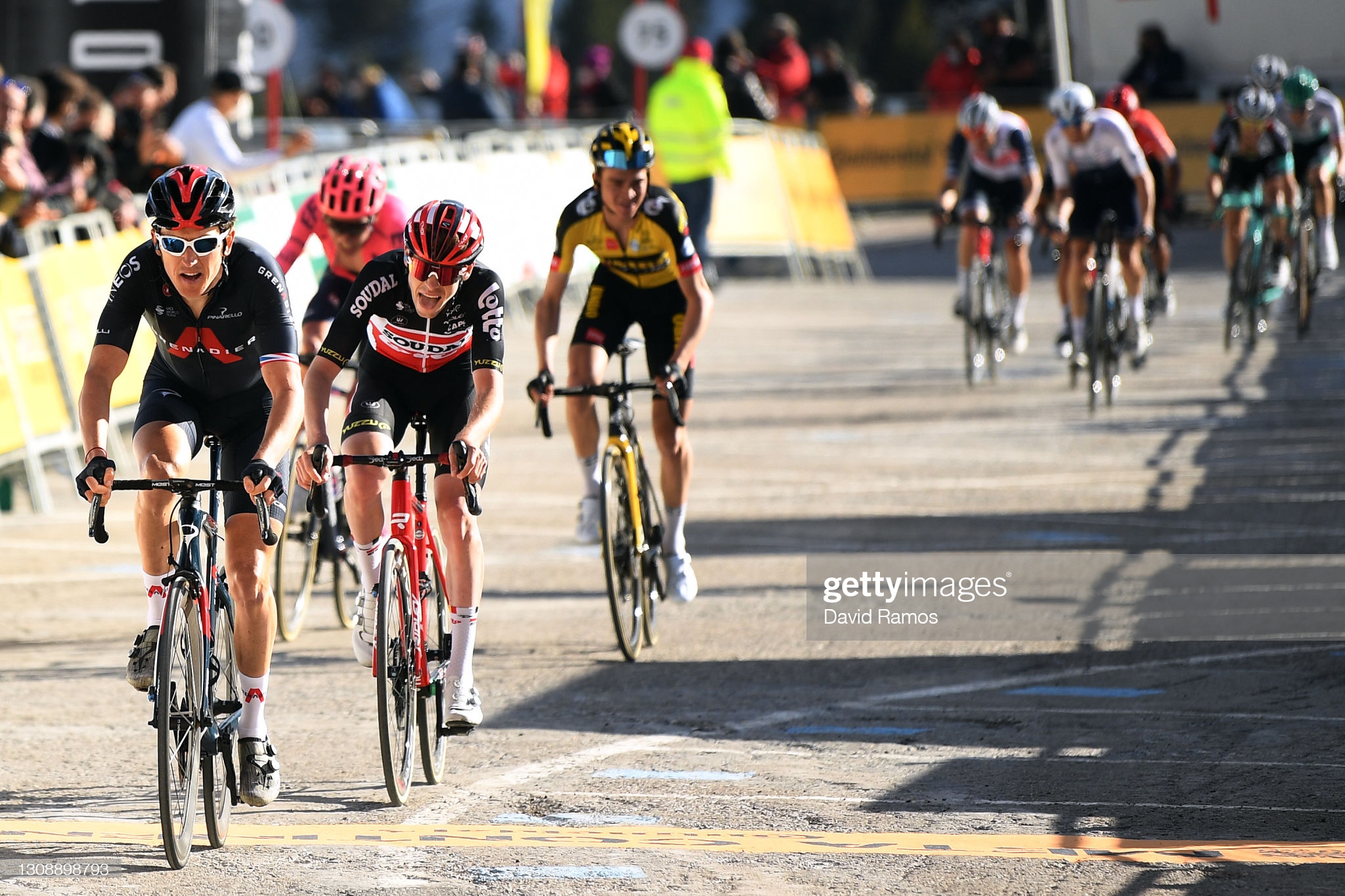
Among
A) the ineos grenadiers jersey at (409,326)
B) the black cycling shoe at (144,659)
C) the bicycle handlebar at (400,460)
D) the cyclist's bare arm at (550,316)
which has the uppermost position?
the ineos grenadiers jersey at (409,326)

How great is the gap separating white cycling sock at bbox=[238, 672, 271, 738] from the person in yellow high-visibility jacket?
13.9 meters

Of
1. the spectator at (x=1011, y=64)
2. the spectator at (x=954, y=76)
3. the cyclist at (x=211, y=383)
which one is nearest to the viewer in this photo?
the cyclist at (x=211, y=383)

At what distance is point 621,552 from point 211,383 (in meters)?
2.49

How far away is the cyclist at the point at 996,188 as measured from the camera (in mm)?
15172

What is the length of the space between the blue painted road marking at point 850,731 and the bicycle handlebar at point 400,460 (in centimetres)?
155

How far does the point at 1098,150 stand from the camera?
14281 mm

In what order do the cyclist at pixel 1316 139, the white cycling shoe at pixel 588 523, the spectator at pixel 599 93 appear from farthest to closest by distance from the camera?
the spectator at pixel 599 93, the cyclist at pixel 1316 139, the white cycling shoe at pixel 588 523

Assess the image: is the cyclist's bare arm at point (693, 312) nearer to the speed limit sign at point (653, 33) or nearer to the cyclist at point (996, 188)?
the cyclist at point (996, 188)

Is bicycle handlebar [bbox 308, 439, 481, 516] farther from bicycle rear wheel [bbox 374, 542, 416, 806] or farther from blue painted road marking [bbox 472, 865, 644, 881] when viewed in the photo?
blue painted road marking [bbox 472, 865, 644, 881]

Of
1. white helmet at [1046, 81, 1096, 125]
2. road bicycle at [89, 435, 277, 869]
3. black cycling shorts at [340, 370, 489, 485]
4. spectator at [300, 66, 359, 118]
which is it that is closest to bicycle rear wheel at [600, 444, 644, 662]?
black cycling shorts at [340, 370, 489, 485]

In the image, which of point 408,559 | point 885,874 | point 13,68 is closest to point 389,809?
point 408,559

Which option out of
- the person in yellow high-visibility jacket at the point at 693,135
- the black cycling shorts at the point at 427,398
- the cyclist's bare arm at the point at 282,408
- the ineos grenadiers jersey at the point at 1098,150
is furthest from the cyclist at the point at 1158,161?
the cyclist's bare arm at the point at 282,408

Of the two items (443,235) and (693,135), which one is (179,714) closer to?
(443,235)

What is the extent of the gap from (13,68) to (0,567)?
9767 mm
